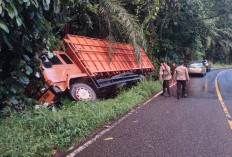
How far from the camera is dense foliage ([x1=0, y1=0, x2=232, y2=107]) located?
487cm

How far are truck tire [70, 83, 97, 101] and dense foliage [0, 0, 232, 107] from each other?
171 cm

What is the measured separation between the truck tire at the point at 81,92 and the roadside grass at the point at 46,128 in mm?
878

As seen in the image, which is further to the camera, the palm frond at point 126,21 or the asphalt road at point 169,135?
the palm frond at point 126,21

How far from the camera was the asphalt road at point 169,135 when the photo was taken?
4.34m

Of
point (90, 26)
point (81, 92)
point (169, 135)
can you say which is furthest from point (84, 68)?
point (169, 135)

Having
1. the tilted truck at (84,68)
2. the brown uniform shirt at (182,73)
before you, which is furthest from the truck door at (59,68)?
the brown uniform shirt at (182,73)

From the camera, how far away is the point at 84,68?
8.48 meters

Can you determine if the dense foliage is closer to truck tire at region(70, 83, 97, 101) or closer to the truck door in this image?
the truck door

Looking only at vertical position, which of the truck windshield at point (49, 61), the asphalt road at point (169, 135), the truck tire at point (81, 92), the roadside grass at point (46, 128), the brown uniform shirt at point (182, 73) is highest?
the truck windshield at point (49, 61)

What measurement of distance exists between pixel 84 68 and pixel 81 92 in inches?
41.5

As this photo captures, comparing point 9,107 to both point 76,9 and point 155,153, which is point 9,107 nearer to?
Answer: point 155,153

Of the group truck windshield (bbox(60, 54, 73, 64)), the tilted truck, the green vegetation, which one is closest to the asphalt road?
the green vegetation

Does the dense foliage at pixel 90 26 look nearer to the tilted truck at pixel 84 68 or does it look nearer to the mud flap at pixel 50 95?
the tilted truck at pixel 84 68

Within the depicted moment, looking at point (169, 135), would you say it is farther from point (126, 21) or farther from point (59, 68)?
point (126, 21)
